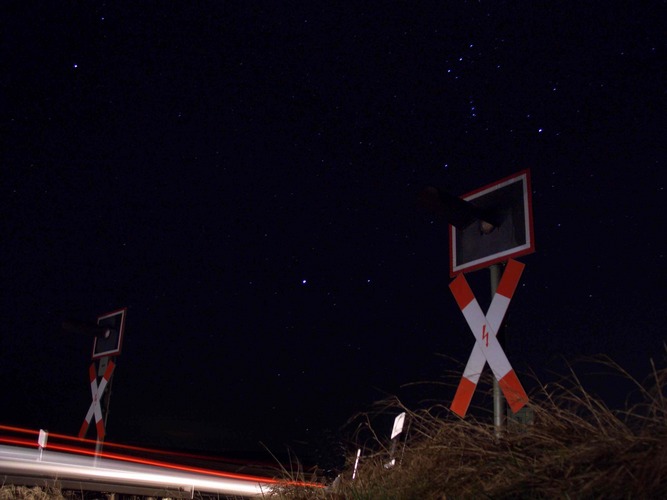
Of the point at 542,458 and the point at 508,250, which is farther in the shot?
the point at 508,250

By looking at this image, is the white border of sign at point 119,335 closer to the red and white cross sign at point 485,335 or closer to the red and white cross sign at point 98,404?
the red and white cross sign at point 98,404

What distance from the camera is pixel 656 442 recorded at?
7.39ft

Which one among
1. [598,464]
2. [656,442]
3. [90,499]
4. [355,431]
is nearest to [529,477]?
[598,464]

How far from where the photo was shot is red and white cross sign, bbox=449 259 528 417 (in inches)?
179

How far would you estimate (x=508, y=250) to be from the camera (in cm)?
505

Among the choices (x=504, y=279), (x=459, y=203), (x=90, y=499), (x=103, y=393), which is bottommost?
(x=90, y=499)

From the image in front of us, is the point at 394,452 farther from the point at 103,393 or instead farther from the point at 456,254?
the point at 103,393

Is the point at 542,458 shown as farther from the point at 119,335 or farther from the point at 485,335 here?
the point at 119,335

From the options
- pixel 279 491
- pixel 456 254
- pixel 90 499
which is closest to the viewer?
pixel 279 491

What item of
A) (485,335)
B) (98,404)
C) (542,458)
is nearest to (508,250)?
(485,335)

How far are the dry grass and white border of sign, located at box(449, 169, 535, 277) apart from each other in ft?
5.57

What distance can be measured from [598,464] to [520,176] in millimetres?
3107

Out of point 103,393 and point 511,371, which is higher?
point 511,371

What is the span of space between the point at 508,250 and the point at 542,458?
→ 270 centimetres
